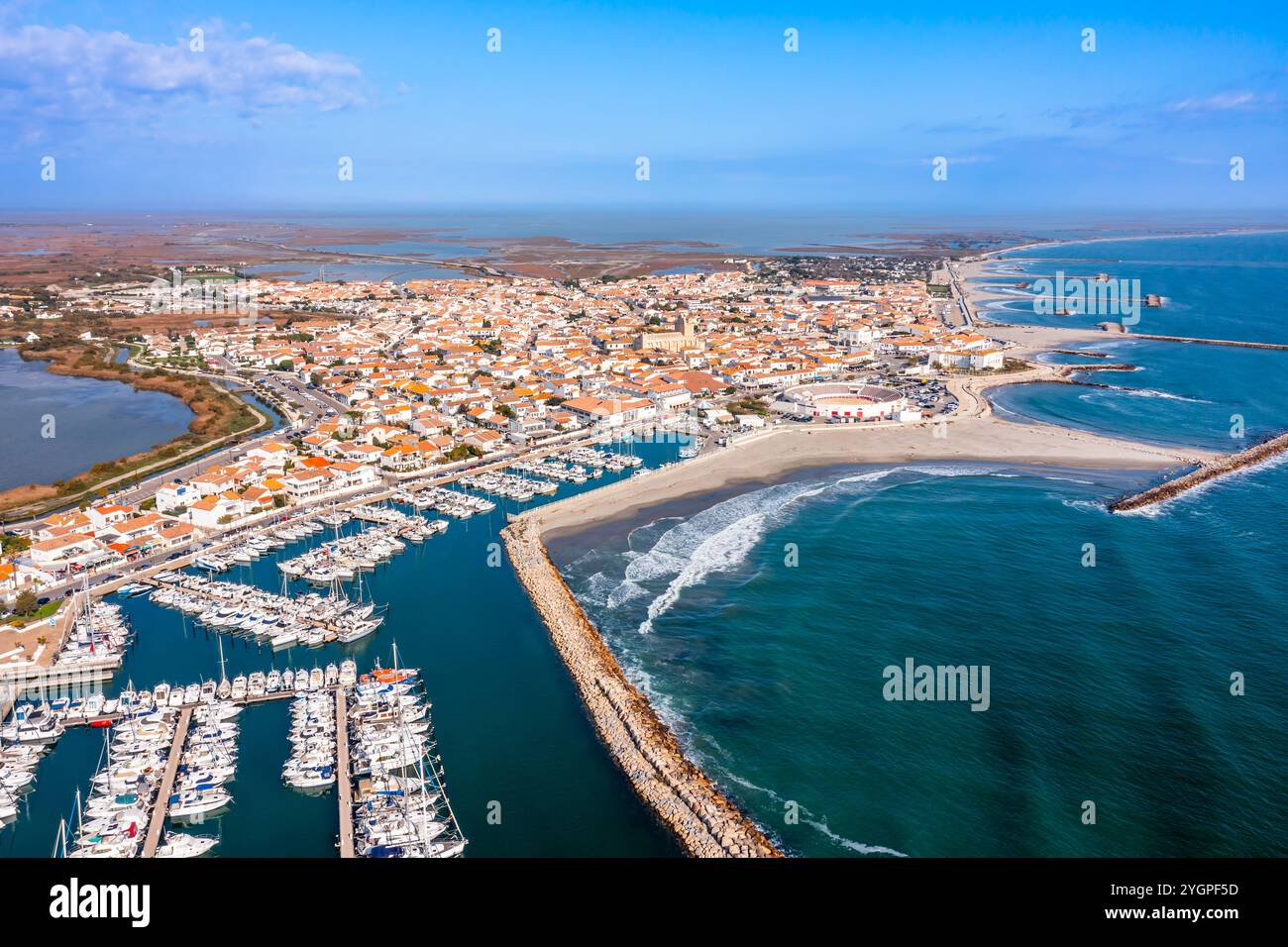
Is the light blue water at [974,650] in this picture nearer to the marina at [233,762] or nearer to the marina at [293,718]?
the marina at [293,718]

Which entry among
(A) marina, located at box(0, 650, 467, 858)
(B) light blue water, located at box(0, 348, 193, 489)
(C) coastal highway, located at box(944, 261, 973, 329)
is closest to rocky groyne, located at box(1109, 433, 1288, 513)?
(A) marina, located at box(0, 650, 467, 858)

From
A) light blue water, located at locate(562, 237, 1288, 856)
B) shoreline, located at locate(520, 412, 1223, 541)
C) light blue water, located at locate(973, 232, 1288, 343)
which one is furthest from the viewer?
light blue water, located at locate(973, 232, 1288, 343)

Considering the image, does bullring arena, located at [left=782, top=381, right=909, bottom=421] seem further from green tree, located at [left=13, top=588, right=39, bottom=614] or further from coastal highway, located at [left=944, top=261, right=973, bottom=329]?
green tree, located at [left=13, top=588, right=39, bottom=614]

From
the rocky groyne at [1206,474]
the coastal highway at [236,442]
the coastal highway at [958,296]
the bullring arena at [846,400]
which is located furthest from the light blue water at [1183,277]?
the coastal highway at [236,442]

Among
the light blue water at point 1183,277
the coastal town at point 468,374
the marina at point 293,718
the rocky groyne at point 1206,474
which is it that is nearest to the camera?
the marina at point 293,718

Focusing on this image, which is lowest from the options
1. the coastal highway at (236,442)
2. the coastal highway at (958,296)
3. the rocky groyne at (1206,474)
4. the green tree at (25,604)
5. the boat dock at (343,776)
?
the boat dock at (343,776)

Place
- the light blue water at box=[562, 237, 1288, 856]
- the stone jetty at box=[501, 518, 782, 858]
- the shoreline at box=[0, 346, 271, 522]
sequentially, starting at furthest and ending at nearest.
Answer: the shoreline at box=[0, 346, 271, 522] < the light blue water at box=[562, 237, 1288, 856] < the stone jetty at box=[501, 518, 782, 858]

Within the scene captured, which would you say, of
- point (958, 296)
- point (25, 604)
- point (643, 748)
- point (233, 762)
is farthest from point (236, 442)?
point (958, 296)
